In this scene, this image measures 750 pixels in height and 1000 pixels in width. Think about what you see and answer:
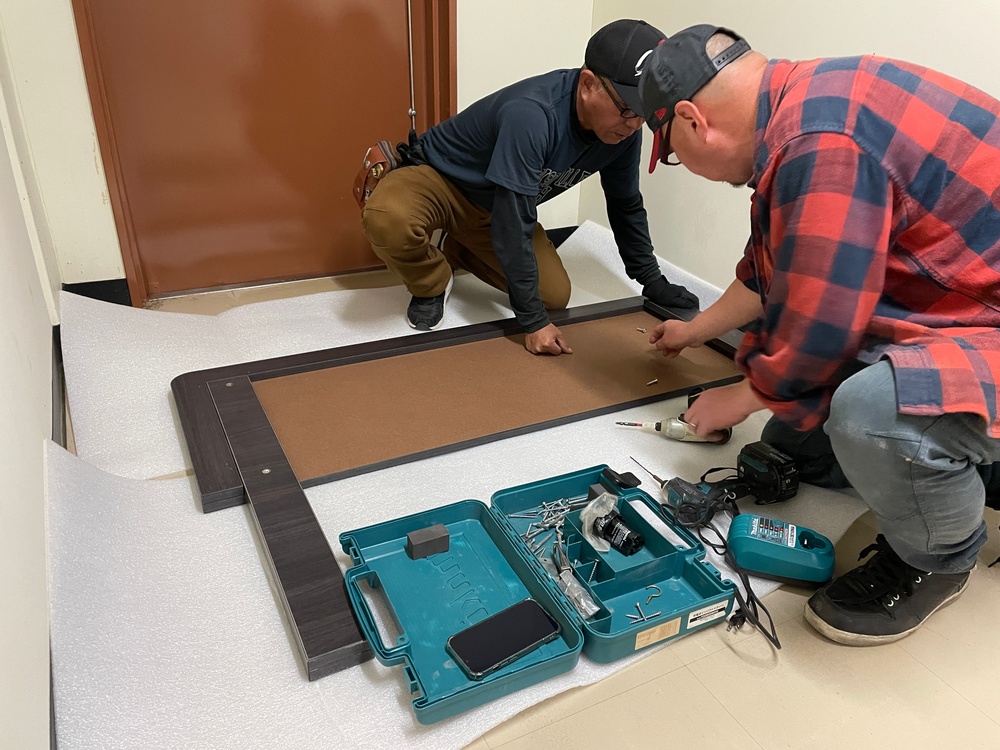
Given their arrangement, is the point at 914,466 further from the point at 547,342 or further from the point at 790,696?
the point at 547,342

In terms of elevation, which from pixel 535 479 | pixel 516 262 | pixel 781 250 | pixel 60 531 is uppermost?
→ pixel 781 250

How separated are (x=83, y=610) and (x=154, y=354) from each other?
3.50 ft

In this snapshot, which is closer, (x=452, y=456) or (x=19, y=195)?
(x=452, y=456)

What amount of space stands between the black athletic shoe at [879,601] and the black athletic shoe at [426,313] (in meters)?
1.41

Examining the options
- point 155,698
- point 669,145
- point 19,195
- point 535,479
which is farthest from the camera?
point 19,195

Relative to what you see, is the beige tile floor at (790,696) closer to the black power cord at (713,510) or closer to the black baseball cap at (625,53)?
the black power cord at (713,510)

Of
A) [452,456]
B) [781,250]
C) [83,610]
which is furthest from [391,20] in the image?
[83,610]

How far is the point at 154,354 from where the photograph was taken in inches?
83.0

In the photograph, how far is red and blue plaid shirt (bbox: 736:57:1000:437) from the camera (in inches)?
40.3

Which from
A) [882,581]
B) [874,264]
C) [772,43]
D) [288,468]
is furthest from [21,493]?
[772,43]

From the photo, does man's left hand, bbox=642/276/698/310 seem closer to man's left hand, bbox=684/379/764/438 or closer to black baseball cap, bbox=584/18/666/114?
black baseball cap, bbox=584/18/666/114

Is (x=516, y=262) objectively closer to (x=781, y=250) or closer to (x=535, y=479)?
(x=535, y=479)

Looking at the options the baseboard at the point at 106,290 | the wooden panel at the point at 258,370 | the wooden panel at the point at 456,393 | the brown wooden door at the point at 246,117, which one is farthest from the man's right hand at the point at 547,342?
the baseboard at the point at 106,290

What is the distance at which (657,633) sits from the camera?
1208 millimetres
